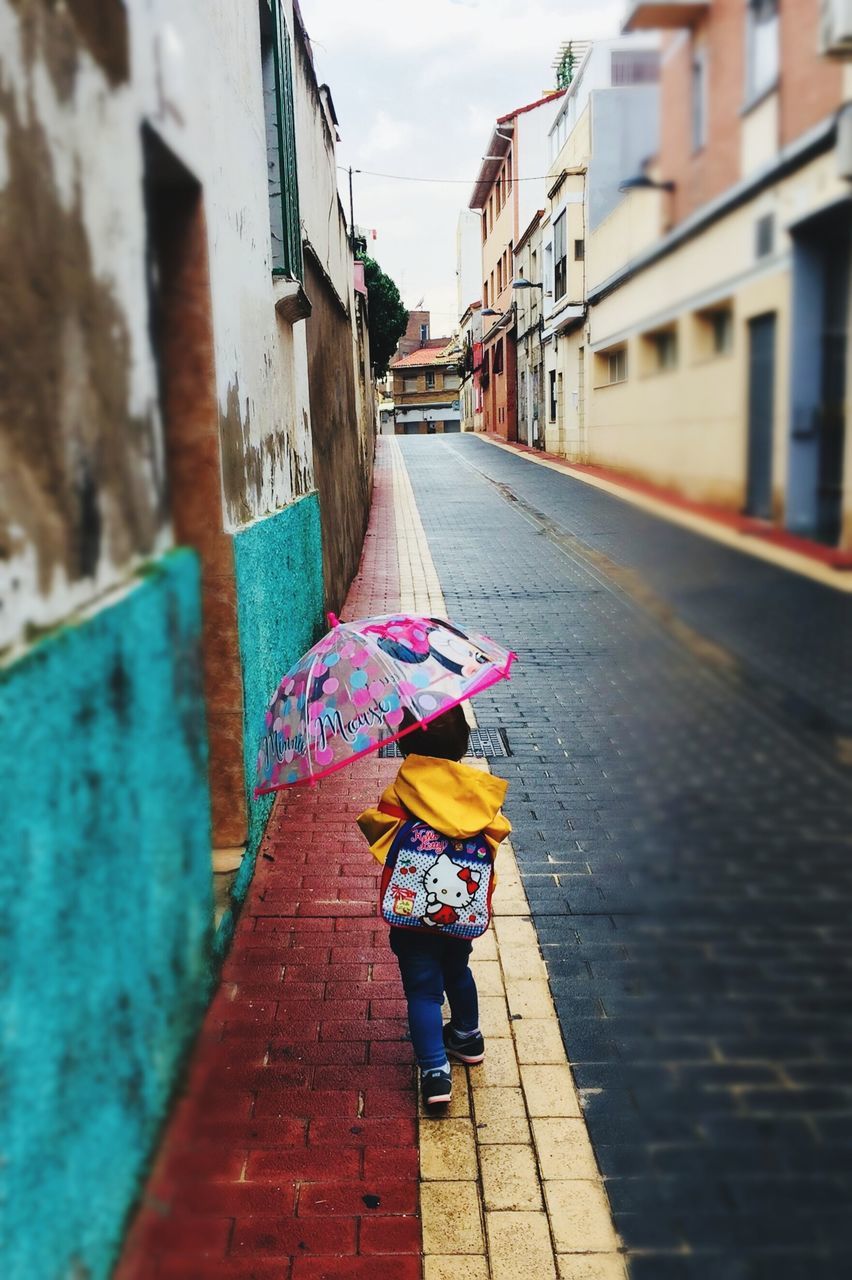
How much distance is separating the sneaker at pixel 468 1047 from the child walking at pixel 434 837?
0.18 metres

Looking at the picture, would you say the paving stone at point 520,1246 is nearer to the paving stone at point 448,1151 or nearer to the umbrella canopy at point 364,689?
the paving stone at point 448,1151

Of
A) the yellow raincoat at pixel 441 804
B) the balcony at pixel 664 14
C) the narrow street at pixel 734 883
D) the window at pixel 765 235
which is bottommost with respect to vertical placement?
the yellow raincoat at pixel 441 804

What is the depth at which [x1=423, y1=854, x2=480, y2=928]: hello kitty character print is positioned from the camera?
2.93 metres

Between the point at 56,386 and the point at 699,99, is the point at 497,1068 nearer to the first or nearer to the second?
the point at 56,386

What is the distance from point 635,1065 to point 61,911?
1383 mm

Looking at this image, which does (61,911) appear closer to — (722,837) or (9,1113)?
(9,1113)

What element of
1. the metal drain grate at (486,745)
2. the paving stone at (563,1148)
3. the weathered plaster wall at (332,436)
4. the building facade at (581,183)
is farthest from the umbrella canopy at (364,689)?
the weathered plaster wall at (332,436)

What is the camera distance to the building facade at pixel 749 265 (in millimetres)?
565

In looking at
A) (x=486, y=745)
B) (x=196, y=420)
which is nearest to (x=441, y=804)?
(x=196, y=420)

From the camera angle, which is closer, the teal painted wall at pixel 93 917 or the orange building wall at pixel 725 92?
the orange building wall at pixel 725 92

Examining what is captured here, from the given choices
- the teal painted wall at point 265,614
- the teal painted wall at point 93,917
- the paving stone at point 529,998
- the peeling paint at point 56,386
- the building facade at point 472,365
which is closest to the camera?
the teal painted wall at point 93,917

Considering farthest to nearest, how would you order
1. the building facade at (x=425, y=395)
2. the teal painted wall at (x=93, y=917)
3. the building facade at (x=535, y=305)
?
the building facade at (x=425, y=395), the teal painted wall at (x=93, y=917), the building facade at (x=535, y=305)

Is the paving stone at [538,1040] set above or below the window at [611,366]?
below

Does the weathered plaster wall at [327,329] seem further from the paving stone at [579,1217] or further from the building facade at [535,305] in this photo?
the building facade at [535,305]
